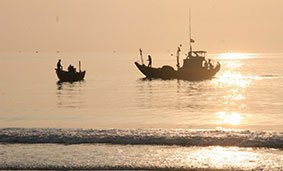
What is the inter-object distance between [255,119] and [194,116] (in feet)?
12.1

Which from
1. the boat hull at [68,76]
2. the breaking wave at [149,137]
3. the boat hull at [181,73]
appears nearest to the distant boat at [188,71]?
the boat hull at [181,73]

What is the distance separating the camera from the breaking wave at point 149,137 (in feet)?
62.7

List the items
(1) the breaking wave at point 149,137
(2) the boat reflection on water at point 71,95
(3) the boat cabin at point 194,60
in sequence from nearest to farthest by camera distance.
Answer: (1) the breaking wave at point 149,137, (2) the boat reflection on water at point 71,95, (3) the boat cabin at point 194,60

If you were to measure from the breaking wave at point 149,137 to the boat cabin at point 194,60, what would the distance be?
46546 mm

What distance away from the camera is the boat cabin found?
67.1m

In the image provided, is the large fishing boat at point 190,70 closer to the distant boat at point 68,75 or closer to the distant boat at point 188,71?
the distant boat at point 188,71

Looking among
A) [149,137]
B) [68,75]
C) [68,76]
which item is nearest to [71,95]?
[68,75]

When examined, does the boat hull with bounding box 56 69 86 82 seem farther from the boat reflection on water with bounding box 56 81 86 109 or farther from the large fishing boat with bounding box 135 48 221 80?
the large fishing boat with bounding box 135 48 221 80

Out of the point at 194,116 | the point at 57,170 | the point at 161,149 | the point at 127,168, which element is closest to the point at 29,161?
the point at 57,170

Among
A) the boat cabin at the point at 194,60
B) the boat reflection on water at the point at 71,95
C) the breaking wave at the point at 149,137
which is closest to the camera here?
the breaking wave at the point at 149,137

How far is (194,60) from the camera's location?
68.0 meters

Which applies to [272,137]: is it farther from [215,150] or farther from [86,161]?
[86,161]

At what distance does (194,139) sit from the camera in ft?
63.9

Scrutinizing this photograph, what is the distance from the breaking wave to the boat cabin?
46546 millimetres
